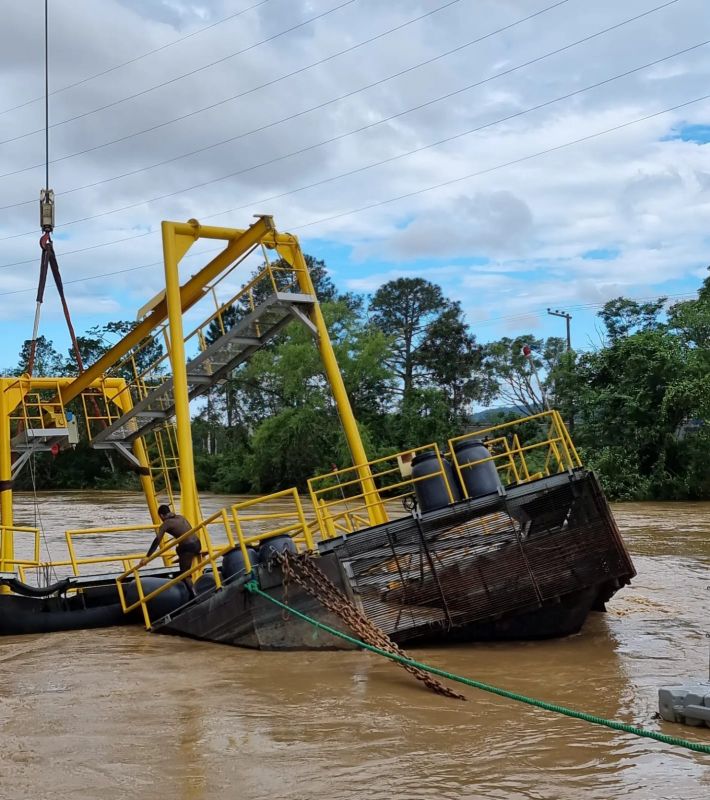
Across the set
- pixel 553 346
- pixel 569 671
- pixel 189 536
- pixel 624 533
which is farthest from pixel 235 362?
pixel 553 346

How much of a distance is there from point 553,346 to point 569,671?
50090 mm

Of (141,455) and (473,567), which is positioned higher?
(141,455)

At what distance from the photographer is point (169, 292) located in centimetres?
1387

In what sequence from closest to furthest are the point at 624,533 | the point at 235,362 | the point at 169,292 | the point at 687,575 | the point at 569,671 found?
→ the point at 569,671, the point at 169,292, the point at 235,362, the point at 687,575, the point at 624,533

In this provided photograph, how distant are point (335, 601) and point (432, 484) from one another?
2.05 m

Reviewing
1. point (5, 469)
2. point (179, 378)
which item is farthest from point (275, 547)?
point (5, 469)

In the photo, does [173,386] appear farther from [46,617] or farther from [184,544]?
[46,617]

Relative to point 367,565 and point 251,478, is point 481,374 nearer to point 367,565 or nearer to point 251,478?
point 251,478

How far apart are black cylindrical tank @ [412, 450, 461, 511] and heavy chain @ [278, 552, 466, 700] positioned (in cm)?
164

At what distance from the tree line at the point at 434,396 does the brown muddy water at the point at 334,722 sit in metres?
25.5

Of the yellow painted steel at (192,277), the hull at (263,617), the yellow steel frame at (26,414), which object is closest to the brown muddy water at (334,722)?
the hull at (263,617)

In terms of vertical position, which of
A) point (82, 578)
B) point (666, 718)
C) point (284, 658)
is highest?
point (82, 578)

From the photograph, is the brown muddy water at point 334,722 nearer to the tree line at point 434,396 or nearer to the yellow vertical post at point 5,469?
the yellow vertical post at point 5,469

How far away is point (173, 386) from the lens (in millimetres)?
14133
